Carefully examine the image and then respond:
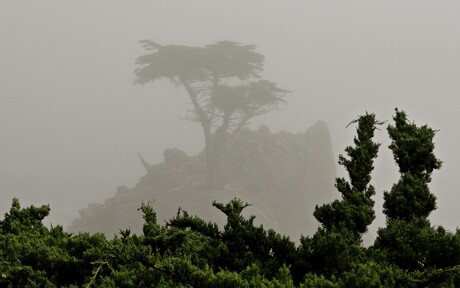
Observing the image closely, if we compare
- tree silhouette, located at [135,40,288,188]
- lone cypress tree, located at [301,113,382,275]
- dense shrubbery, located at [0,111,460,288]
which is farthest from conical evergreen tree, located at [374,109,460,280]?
tree silhouette, located at [135,40,288,188]

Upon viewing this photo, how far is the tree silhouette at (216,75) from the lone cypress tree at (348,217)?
104 ft

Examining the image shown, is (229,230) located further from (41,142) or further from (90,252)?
(41,142)

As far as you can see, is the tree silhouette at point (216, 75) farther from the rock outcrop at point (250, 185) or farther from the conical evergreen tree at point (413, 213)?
the conical evergreen tree at point (413, 213)

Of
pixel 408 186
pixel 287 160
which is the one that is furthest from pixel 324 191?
pixel 408 186

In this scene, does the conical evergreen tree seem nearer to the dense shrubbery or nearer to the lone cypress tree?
the dense shrubbery

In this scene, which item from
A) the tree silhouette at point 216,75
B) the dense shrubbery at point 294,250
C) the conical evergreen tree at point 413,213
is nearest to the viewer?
the dense shrubbery at point 294,250

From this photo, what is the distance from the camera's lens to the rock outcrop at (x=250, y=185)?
126 feet

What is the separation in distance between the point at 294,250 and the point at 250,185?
3927cm

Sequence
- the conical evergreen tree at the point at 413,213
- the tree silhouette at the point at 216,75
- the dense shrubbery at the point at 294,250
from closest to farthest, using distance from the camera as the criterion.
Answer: the dense shrubbery at the point at 294,250 < the conical evergreen tree at the point at 413,213 < the tree silhouette at the point at 216,75

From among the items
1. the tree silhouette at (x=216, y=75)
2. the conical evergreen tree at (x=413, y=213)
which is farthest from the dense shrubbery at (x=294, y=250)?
the tree silhouette at (x=216, y=75)

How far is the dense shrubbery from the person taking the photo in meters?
3.17

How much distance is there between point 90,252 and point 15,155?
94610mm

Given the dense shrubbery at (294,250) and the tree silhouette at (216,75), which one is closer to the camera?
the dense shrubbery at (294,250)

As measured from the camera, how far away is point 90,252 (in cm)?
411
